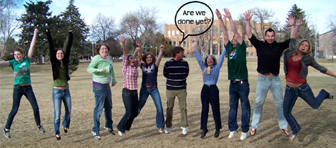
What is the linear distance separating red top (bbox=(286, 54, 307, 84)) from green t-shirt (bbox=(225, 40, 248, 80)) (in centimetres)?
91

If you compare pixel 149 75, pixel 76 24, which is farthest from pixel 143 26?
pixel 149 75

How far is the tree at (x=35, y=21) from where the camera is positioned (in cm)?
4897

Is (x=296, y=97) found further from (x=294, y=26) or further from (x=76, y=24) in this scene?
(x=76, y=24)

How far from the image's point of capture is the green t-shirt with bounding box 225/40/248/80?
540 cm

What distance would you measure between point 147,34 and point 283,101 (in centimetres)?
5450

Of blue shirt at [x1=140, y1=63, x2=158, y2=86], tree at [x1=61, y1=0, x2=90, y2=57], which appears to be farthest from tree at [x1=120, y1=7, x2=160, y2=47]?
blue shirt at [x1=140, y1=63, x2=158, y2=86]

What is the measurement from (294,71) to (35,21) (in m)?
54.3

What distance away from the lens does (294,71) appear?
17.1 ft

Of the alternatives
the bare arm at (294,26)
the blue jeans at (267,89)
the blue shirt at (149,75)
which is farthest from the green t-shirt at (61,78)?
the bare arm at (294,26)

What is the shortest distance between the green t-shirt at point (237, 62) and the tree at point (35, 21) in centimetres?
5135

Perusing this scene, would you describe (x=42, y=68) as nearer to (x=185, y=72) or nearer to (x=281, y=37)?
(x=185, y=72)

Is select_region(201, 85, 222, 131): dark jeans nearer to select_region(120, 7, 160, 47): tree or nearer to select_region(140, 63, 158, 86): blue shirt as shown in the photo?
select_region(140, 63, 158, 86): blue shirt

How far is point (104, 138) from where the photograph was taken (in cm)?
558

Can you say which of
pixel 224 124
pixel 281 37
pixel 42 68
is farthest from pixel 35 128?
pixel 281 37
